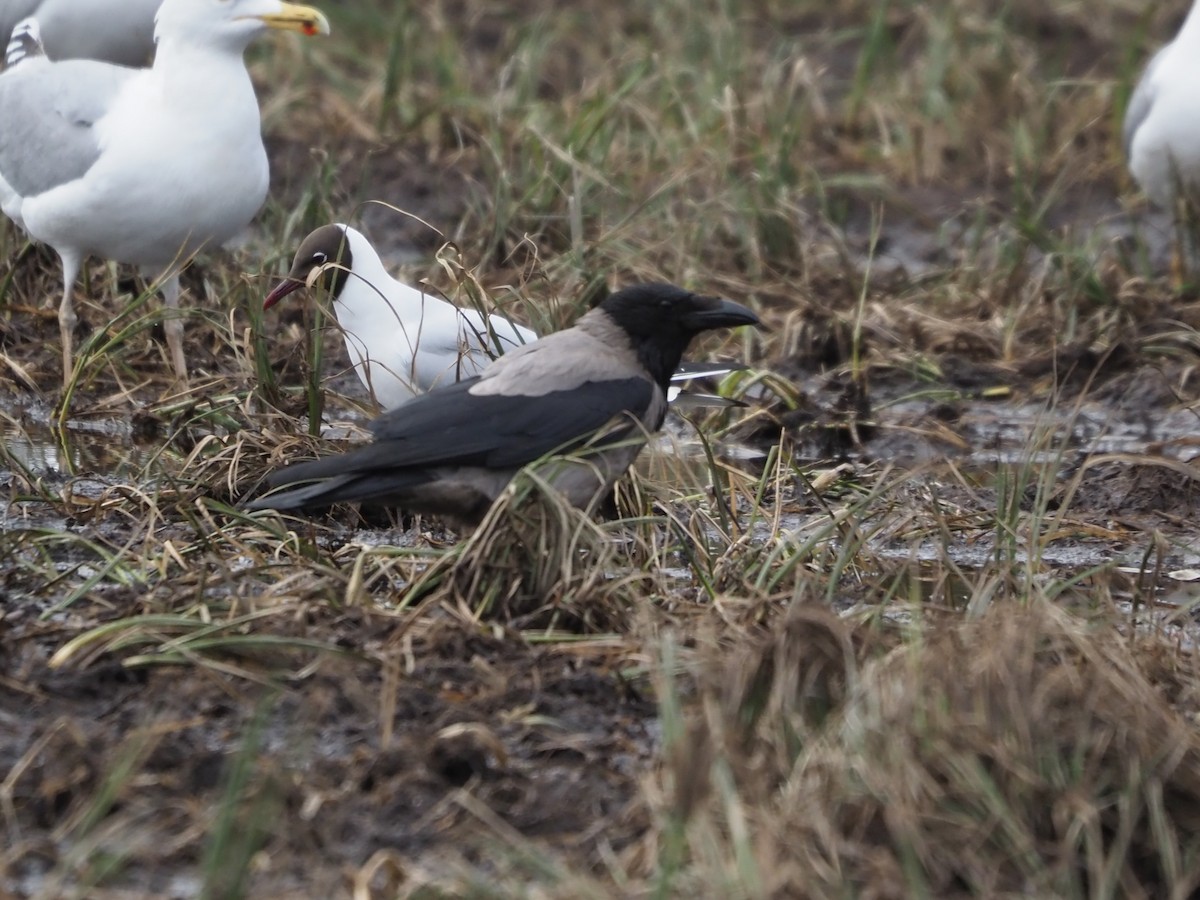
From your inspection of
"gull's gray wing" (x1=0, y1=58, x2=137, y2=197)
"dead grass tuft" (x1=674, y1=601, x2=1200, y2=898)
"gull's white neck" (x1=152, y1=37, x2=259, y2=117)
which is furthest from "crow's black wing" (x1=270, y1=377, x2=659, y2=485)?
"gull's gray wing" (x1=0, y1=58, x2=137, y2=197)

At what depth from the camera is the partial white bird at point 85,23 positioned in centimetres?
775

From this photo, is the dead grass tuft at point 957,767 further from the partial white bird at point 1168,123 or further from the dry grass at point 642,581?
the partial white bird at point 1168,123

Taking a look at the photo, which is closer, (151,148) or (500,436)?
(500,436)

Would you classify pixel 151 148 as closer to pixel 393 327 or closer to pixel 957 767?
pixel 393 327

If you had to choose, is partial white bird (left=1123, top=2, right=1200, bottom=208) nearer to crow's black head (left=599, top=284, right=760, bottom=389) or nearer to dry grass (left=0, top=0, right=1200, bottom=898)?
dry grass (left=0, top=0, right=1200, bottom=898)

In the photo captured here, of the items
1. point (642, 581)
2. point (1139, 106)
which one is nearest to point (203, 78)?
point (642, 581)

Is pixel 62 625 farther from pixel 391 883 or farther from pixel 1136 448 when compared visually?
pixel 1136 448

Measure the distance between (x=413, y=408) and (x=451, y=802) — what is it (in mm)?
1535

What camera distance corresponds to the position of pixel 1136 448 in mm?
6363

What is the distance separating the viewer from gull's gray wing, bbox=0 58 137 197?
5926mm

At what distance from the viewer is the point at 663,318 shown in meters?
5.11

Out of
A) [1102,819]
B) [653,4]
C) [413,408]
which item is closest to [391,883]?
[1102,819]

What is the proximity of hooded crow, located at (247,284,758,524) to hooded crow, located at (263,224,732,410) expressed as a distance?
0.43 m

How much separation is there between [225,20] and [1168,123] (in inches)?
158
